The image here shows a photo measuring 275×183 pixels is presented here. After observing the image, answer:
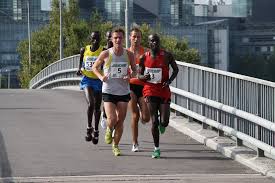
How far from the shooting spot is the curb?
9953 millimetres

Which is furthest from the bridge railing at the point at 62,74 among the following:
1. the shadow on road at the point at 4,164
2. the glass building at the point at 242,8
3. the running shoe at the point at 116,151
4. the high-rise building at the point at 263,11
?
the high-rise building at the point at 263,11

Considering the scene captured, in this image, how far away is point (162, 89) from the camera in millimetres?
11016

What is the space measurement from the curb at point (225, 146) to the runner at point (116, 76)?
1.58 metres

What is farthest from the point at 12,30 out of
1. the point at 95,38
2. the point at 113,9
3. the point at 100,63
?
the point at 100,63

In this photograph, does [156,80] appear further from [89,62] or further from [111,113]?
[89,62]

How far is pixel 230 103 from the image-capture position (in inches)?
466

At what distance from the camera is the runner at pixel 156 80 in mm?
10883

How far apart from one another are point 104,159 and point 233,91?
214 centimetres

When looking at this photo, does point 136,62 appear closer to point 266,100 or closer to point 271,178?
point 266,100

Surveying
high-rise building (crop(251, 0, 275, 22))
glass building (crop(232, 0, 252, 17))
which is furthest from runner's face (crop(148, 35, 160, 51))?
high-rise building (crop(251, 0, 275, 22))

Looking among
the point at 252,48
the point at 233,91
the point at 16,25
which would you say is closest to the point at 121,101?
the point at 233,91

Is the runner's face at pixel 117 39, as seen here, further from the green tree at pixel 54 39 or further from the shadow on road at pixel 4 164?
the green tree at pixel 54 39

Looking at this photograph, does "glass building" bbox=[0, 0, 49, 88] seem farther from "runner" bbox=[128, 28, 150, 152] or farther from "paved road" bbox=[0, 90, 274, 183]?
"runner" bbox=[128, 28, 150, 152]

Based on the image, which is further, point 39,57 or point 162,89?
point 39,57
